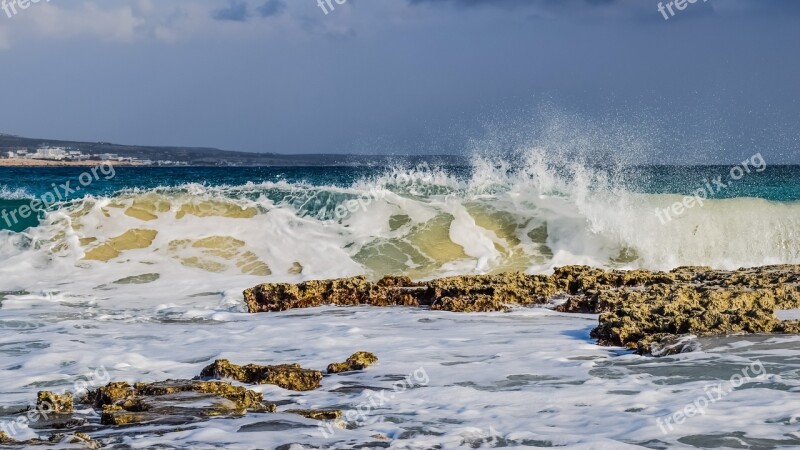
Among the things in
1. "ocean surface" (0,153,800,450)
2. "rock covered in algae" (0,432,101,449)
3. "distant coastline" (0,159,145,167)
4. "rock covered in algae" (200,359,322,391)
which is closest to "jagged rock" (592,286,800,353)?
"ocean surface" (0,153,800,450)

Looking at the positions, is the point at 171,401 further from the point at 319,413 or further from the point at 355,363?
the point at 355,363

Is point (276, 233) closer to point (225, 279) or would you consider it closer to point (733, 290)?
point (225, 279)

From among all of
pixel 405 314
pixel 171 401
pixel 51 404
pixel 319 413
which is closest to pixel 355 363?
pixel 319 413

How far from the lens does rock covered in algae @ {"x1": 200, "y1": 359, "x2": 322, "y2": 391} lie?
612 centimetres

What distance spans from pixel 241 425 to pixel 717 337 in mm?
3785

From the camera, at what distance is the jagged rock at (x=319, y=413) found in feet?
17.2

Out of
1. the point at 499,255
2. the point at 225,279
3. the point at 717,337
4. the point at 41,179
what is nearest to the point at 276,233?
the point at 225,279

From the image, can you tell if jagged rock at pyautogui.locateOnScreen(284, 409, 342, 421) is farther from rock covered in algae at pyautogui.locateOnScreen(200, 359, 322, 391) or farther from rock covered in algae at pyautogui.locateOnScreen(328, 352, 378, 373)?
rock covered in algae at pyautogui.locateOnScreen(328, 352, 378, 373)

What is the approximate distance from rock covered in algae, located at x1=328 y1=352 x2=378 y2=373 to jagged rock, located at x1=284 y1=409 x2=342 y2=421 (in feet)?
3.82

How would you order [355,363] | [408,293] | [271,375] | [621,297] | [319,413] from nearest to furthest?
[319,413] < [271,375] < [355,363] < [621,297] < [408,293]

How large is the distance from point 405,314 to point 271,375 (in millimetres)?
3363

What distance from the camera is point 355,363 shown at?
6.74 meters

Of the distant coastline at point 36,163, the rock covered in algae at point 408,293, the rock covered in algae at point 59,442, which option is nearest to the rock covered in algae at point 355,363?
the rock covered in algae at point 59,442

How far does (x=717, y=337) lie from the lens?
7059mm
